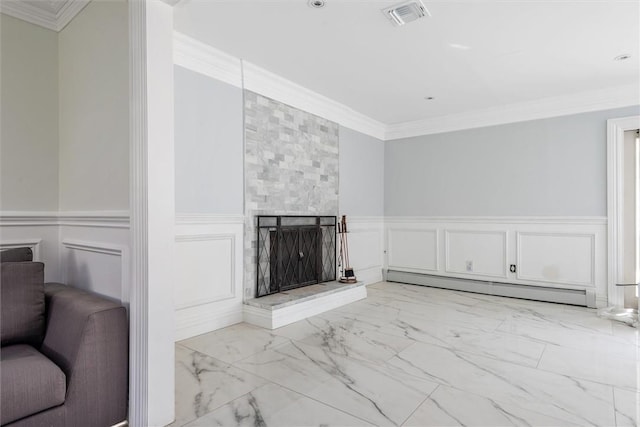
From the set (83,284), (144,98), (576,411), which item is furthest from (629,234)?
(83,284)

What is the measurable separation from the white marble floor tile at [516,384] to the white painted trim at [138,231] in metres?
1.57

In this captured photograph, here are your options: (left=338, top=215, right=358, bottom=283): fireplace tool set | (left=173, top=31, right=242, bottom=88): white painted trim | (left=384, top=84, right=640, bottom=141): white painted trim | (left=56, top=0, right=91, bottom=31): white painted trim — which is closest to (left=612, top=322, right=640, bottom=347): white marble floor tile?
(left=384, top=84, right=640, bottom=141): white painted trim

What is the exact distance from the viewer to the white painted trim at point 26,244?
2.36 meters

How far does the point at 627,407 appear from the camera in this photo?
1.92 meters

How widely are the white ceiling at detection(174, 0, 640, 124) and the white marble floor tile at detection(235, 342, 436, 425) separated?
219 cm

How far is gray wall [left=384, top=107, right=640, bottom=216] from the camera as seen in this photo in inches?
163

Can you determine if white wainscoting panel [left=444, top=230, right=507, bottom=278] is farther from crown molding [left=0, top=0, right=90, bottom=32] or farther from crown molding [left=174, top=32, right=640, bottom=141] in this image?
crown molding [left=0, top=0, right=90, bottom=32]

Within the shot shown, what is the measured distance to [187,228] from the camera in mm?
3004

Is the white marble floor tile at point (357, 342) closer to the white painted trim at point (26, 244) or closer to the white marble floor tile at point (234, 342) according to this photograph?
the white marble floor tile at point (234, 342)

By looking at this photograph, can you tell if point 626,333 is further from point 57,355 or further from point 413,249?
point 57,355

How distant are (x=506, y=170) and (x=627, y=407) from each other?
10.6ft

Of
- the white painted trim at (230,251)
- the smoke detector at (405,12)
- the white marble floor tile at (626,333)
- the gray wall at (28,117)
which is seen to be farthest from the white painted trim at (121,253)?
the white marble floor tile at (626,333)

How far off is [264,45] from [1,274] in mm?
2393

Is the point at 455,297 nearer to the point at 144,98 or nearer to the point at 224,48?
the point at 224,48
